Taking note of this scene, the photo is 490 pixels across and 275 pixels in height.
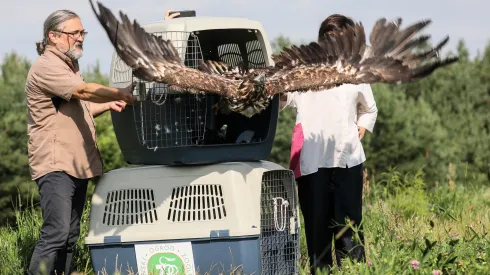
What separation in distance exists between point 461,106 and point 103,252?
24122mm

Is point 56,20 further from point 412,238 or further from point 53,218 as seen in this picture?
point 412,238

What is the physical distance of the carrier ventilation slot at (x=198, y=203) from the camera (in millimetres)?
5082

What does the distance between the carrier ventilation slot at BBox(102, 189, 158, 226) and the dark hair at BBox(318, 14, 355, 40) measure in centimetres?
157

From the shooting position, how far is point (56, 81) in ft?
16.7

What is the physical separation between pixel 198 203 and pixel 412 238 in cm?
141

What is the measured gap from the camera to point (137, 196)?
205 inches

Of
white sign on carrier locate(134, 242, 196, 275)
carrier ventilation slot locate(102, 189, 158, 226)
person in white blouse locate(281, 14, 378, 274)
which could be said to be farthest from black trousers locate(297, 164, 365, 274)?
carrier ventilation slot locate(102, 189, 158, 226)

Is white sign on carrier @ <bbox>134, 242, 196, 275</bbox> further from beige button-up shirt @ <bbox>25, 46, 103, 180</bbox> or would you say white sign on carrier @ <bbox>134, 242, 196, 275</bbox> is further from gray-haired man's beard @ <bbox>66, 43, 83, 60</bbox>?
gray-haired man's beard @ <bbox>66, 43, 83, 60</bbox>

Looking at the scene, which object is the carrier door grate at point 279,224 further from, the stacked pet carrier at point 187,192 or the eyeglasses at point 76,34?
the eyeglasses at point 76,34

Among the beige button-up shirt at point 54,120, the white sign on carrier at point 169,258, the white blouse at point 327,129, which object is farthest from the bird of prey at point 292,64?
the white sign on carrier at point 169,258

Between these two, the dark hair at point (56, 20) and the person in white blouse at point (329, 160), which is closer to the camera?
the dark hair at point (56, 20)

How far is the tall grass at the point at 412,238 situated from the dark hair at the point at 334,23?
1.31 metres

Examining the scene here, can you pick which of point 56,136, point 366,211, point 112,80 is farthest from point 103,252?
point 366,211

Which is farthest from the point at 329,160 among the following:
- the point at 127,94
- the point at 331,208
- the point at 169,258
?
the point at 127,94
